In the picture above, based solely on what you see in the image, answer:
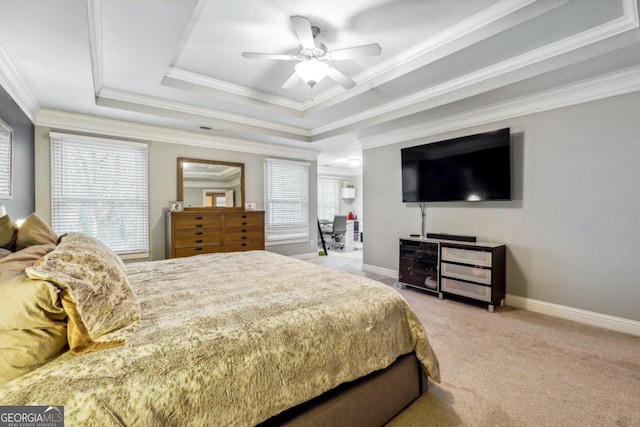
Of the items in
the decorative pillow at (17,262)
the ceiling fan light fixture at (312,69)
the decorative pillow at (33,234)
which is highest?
the ceiling fan light fixture at (312,69)

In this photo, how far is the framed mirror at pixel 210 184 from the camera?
473cm

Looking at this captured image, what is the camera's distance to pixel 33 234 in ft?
5.99

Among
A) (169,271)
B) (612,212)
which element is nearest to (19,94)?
(169,271)

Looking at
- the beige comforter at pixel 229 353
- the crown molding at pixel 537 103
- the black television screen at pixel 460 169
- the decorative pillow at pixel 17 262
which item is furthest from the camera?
the black television screen at pixel 460 169

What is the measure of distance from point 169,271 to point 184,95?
→ 2413 mm

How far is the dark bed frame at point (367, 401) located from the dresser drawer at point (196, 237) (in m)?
3.62

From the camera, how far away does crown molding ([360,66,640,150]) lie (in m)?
2.69

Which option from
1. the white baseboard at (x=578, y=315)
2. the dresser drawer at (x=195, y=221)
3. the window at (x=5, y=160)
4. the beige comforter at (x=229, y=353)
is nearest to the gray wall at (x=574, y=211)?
the white baseboard at (x=578, y=315)

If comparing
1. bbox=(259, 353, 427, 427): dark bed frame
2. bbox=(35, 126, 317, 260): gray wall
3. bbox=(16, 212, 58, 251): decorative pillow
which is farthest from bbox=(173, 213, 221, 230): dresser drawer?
bbox=(259, 353, 427, 427): dark bed frame

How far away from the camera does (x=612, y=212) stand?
2801mm

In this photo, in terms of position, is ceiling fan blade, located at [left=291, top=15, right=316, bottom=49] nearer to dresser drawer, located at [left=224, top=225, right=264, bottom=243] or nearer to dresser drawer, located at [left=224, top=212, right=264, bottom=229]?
dresser drawer, located at [left=224, top=212, right=264, bottom=229]

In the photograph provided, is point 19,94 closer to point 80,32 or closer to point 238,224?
point 80,32

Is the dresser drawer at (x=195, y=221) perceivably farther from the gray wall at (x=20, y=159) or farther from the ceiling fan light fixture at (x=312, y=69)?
the ceiling fan light fixture at (x=312, y=69)

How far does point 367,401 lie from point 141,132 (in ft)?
15.2
